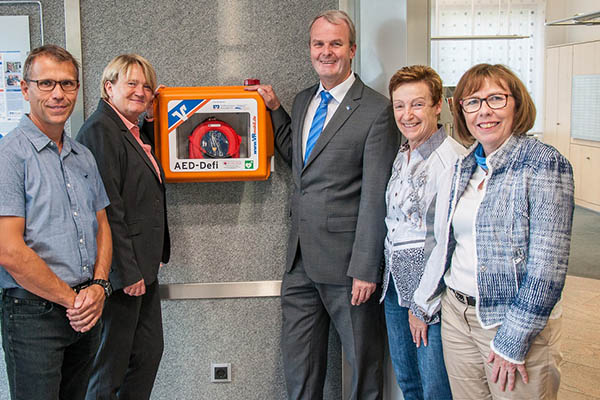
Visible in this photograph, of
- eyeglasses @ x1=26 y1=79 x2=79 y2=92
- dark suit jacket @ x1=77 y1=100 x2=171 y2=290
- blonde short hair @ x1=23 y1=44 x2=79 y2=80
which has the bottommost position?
dark suit jacket @ x1=77 y1=100 x2=171 y2=290

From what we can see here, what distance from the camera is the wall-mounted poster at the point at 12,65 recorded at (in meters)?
2.15

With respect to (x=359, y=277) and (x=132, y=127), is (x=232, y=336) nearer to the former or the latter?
(x=359, y=277)

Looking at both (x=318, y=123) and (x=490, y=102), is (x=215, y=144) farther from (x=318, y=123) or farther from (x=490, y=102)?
(x=490, y=102)

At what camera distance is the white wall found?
4.78 feet

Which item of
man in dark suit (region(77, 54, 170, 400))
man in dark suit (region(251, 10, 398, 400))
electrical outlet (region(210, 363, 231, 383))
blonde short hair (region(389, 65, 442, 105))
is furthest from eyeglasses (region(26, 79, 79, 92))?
electrical outlet (region(210, 363, 231, 383))

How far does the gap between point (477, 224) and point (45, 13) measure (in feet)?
5.57

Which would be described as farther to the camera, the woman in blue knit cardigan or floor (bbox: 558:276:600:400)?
floor (bbox: 558:276:600:400)

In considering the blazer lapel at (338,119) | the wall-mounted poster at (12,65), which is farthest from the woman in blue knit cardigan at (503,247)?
the wall-mounted poster at (12,65)

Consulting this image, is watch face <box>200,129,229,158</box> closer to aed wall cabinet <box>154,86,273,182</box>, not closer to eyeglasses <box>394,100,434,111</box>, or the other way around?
aed wall cabinet <box>154,86,273,182</box>

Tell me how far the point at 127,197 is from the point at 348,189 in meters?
0.70

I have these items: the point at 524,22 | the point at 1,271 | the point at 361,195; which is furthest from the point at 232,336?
the point at 524,22

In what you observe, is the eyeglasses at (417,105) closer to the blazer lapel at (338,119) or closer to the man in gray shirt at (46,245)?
the blazer lapel at (338,119)

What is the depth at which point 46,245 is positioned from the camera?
1.45 meters

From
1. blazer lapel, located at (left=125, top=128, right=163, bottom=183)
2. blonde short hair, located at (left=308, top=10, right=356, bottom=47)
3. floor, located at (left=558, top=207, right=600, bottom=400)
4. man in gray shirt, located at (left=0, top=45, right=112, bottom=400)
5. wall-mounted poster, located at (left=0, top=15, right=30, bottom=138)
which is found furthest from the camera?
wall-mounted poster, located at (left=0, top=15, right=30, bottom=138)
